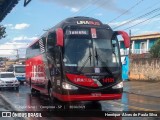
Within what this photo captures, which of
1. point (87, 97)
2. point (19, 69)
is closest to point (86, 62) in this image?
point (87, 97)

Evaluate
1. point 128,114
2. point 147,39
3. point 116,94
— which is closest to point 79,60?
point 116,94

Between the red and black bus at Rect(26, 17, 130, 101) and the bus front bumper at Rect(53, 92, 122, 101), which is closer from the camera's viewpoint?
the bus front bumper at Rect(53, 92, 122, 101)

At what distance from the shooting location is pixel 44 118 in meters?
12.4

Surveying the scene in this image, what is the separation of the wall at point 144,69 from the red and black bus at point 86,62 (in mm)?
20673

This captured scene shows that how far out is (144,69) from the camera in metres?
37.1

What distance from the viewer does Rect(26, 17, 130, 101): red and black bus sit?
1386 cm

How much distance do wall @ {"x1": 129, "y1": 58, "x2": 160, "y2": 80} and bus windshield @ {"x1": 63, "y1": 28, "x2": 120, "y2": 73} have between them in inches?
817

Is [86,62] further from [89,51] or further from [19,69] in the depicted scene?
[19,69]

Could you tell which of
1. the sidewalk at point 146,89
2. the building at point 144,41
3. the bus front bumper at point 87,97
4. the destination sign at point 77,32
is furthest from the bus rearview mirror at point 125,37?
the building at point 144,41

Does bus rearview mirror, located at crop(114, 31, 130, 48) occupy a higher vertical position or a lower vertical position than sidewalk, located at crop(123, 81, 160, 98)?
higher

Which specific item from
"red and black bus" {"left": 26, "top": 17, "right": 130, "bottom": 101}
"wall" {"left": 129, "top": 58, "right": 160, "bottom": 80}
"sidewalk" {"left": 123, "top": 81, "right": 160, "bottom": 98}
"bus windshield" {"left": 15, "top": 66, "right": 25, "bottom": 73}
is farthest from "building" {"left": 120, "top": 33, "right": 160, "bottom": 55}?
"red and black bus" {"left": 26, "top": 17, "right": 130, "bottom": 101}

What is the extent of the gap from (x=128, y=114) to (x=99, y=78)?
1985 mm

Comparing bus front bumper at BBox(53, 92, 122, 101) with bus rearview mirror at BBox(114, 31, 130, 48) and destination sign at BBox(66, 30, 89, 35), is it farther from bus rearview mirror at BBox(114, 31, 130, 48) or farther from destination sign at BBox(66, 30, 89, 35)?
destination sign at BBox(66, 30, 89, 35)

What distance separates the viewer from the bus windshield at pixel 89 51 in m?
14.1
